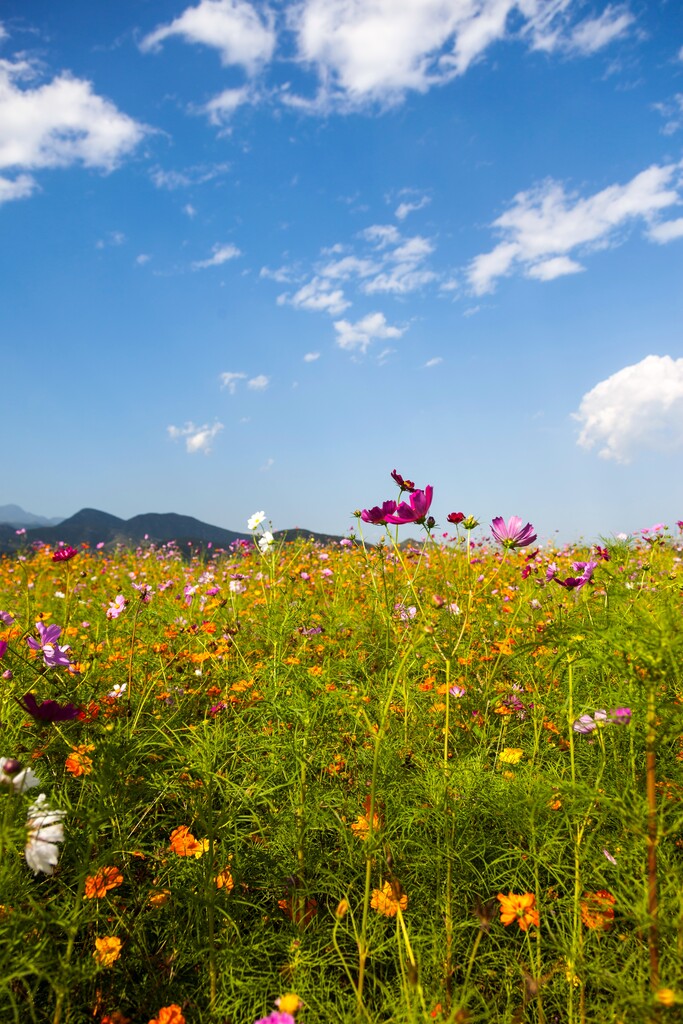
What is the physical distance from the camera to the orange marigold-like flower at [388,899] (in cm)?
118

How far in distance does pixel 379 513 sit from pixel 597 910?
3.39ft

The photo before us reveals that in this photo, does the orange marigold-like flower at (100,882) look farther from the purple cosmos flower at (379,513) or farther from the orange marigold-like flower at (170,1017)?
the purple cosmos flower at (379,513)

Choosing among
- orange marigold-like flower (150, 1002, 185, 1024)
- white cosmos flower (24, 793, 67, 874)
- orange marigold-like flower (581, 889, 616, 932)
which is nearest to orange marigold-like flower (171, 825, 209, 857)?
orange marigold-like flower (150, 1002, 185, 1024)

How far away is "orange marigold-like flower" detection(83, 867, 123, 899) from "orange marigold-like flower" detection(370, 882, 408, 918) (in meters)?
0.50

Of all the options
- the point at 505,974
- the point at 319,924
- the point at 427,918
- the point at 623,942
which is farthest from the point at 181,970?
the point at 623,942

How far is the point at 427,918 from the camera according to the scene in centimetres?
132

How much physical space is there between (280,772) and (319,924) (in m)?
0.32

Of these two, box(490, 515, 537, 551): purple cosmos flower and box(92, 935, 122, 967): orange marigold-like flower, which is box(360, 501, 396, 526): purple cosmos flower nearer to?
box(490, 515, 537, 551): purple cosmos flower

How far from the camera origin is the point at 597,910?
1125mm

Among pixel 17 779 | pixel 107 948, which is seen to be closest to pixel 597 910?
pixel 107 948

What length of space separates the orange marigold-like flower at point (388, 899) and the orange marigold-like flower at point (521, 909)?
192 mm

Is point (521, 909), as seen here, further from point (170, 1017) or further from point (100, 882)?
point (100, 882)

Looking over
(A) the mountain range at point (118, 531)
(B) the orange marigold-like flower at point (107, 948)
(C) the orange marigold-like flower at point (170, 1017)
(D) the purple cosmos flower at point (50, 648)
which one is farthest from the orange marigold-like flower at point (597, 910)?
(A) the mountain range at point (118, 531)

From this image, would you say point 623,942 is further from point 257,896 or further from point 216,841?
point 216,841
